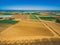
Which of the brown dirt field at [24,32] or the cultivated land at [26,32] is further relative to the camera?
the brown dirt field at [24,32]

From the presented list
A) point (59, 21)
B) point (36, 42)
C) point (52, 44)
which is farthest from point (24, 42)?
point (59, 21)

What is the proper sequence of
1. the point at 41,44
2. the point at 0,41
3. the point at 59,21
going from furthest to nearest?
1. the point at 59,21
2. the point at 0,41
3. the point at 41,44

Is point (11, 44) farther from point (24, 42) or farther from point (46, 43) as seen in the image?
point (46, 43)

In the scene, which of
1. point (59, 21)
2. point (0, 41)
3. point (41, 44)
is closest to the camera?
point (41, 44)

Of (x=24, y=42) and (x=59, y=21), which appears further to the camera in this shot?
(x=59, y=21)

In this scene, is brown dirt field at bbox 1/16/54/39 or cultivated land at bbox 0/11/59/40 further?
brown dirt field at bbox 1/16/54/39

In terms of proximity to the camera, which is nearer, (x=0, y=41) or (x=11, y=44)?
(x=11, y=44)

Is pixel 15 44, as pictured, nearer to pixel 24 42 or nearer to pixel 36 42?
pixel 24 42

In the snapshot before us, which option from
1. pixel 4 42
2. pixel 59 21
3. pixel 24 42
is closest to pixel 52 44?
pixel 24 42

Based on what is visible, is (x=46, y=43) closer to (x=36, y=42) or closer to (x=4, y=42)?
(x=36, y=42)
